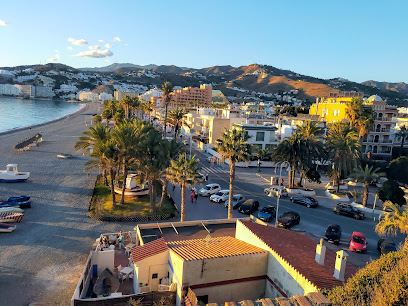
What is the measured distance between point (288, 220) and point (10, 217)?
22.2m

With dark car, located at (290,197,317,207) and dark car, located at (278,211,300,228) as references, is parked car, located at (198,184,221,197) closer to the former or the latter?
dark car, located at (290,197,317,207)

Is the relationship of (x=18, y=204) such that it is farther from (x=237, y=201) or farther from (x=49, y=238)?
(x=237, y=201)

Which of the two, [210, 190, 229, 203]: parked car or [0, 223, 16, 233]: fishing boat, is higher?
[210, 190, 229, 203]: parked car

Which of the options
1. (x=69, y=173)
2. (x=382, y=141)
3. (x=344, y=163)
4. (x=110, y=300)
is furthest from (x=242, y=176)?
(x=382, y=141)

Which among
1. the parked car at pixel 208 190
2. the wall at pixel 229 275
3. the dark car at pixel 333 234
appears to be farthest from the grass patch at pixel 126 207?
the wall at pixel 229 275

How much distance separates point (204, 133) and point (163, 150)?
4704 centimetres

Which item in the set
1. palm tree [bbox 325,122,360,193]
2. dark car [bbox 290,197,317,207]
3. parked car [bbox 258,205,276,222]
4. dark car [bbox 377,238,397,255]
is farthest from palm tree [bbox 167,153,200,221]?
palm tree [bbox 325,122,360,193]

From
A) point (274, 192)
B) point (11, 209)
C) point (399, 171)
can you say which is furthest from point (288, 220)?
point (399, 171)

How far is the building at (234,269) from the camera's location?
13.3m

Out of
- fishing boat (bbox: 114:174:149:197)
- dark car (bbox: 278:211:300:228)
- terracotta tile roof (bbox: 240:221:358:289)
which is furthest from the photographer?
fishing boat (bbox: 114:174:149:197)

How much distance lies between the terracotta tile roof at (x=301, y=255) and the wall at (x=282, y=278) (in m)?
0.17

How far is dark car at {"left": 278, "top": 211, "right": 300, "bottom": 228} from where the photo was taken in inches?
1018

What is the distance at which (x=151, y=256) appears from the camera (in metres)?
15.5

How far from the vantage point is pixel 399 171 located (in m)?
43.6
